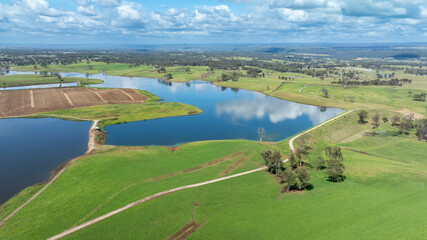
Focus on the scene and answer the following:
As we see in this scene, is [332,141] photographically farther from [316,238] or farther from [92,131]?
[92,131]

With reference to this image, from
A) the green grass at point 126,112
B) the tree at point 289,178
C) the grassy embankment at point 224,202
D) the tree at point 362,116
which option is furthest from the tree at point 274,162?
the tree at point 362,116

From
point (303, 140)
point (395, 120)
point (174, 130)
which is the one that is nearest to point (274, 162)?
point (303, 140)

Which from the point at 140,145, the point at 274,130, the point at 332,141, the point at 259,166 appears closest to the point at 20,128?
the point at 140,145

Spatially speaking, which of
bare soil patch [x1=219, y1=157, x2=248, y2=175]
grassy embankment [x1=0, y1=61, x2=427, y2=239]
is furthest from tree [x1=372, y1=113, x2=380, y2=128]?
bare soil patch [x1=219, y1=157, x2=248, y2=175]

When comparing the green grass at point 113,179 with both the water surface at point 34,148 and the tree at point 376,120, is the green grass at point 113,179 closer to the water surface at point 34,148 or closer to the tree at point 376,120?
the water surface at point 34,148

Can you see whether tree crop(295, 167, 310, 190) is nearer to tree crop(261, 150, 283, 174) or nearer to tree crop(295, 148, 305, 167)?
tree crop(261, 150, 283, 174)

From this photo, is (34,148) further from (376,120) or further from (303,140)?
(376,120)
